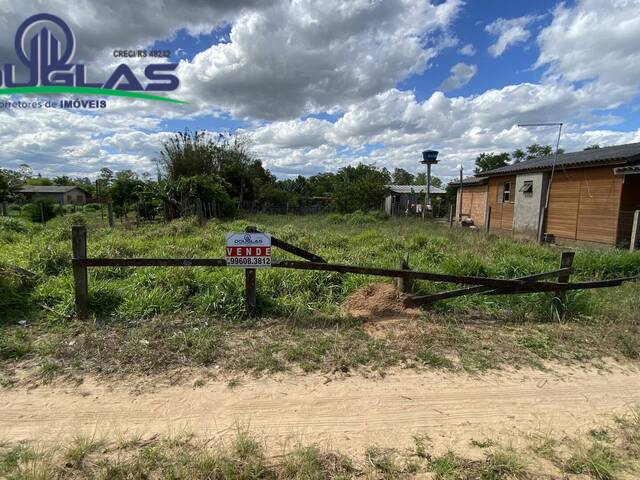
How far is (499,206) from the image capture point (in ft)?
60.2

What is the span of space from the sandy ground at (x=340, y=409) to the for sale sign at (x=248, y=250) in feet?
5.40

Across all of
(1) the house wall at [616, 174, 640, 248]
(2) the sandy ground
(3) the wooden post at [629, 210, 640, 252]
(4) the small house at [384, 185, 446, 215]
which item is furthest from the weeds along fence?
(4) the small house at [384, 185, 446, 215]

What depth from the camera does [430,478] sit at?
6.70ft

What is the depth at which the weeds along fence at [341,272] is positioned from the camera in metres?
4.24

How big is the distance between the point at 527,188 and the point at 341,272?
1477 centimetres

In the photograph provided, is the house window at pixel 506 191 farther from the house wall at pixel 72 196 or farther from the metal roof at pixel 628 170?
the house wall at pixel 72 196

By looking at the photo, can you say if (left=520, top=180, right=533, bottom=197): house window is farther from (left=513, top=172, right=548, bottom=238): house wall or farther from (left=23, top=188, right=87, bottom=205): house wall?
(left=23, top=188, right=87, bottom=205): house wall

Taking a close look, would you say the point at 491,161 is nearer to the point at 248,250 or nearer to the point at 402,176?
the point at 402,176

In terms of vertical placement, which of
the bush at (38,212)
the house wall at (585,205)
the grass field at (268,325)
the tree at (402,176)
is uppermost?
the tree at (402,176)

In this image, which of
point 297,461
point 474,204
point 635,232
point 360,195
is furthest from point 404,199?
point 297,461

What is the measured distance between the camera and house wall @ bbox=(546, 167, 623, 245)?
36.8 ft

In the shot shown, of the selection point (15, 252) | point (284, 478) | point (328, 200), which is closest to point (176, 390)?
point (284, 478)

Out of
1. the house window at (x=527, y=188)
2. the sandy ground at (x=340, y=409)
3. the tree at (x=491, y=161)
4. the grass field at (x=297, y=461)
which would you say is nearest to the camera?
the grass field at (x=297, y=461)

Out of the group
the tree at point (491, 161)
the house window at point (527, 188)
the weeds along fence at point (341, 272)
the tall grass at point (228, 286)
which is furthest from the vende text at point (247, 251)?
the tree at point (491, 161)
